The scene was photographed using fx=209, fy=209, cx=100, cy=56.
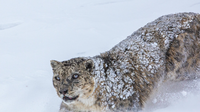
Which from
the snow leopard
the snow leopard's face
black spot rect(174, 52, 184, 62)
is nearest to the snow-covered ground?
the snow leopard

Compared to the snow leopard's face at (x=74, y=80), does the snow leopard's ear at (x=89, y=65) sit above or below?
above

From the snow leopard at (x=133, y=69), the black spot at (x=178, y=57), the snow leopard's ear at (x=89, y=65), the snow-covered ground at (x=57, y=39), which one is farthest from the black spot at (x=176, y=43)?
the snow leopard's ear at (x=89, y=65)

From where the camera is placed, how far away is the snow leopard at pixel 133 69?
388 cm

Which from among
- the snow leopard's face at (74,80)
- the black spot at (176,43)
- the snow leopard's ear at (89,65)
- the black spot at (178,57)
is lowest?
the snow leopard's face at (74,80)

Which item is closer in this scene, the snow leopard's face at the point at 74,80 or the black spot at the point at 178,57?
the snow leopard's face at the point at 74,80

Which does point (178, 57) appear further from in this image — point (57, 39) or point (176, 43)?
point (57, 39)

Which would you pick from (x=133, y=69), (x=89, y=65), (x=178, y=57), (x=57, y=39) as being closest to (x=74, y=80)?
(x=89, y=65)

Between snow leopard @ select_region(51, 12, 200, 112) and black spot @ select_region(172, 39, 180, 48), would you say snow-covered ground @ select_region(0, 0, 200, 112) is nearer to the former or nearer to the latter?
snow leopard @ select_region(51, 12, 200, 112)

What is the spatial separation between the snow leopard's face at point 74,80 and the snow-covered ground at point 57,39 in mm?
1429

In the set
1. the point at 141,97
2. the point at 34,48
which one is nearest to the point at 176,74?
the point at 141,97

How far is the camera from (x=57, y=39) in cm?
801

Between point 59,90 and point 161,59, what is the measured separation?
2.35m

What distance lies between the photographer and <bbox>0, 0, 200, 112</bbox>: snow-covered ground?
16.8ft

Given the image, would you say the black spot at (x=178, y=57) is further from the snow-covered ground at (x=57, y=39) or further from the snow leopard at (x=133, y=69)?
the snow-covered ground at (x=57, y=39)
